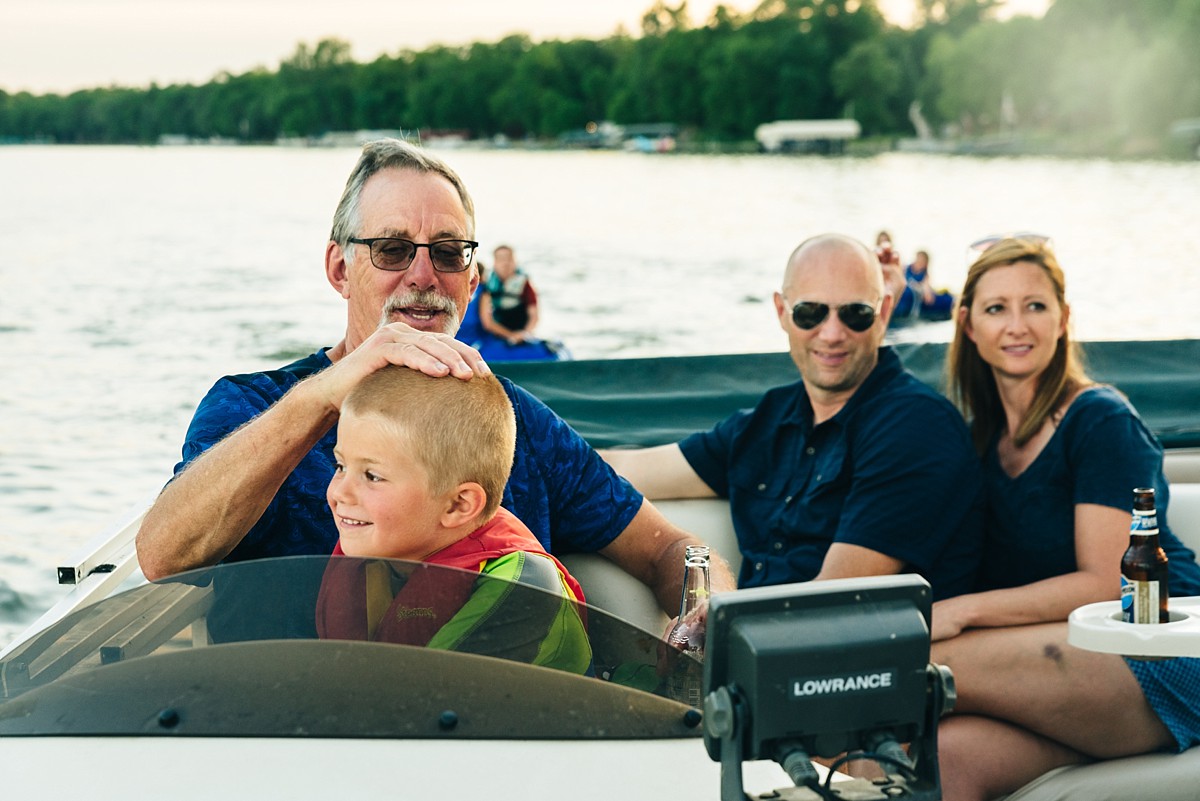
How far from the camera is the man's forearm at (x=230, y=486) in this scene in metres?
1.70

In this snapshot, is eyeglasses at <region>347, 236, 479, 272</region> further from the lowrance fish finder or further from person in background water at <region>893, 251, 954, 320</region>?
person in background water at <region>893, 251, 954, 320</region>

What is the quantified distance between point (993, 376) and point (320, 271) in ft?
84.9

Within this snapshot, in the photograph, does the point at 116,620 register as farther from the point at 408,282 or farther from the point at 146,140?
the point at 146,140

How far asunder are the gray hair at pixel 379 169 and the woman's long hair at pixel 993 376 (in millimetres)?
1114

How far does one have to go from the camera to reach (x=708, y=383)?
3.98 meters

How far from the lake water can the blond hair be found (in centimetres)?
346

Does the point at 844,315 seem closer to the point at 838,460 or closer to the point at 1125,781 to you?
the point at 838,460

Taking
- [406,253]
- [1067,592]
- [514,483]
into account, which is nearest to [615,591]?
[514,483]

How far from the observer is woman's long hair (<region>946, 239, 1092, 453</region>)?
264cm

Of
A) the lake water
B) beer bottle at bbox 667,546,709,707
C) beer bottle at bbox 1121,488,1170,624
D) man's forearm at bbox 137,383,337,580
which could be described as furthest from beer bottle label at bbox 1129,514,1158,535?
the lake water

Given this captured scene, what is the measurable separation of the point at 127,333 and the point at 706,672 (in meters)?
20.3

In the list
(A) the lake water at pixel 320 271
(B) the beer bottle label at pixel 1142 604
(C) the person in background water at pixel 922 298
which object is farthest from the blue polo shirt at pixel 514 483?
(C) the person in background water at pixel 922 298

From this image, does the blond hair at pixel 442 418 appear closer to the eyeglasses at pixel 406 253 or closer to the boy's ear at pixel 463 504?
the boy's ear at pixel 463 504

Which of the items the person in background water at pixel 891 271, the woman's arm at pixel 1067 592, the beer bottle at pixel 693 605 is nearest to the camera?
the beer bottle at pixel 693 605
